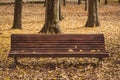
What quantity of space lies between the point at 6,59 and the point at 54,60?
1.34 meters

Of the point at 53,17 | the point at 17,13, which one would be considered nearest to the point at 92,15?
the point at 17,13

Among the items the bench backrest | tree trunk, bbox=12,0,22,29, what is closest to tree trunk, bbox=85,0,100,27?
tree trunk, bbox=12,0,22,29

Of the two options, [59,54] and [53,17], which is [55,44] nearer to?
[59,54]

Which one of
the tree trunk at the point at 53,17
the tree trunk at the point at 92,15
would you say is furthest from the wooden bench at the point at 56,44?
the tree trunk at the point at 92,15

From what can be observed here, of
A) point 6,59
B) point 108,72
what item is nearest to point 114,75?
point 108,72

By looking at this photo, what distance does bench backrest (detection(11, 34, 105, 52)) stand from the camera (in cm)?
939

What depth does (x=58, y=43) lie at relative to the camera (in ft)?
31.1

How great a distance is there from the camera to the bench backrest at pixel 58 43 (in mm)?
9391

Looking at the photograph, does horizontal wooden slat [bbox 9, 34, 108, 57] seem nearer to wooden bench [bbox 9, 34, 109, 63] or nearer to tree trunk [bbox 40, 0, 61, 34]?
wooden bench [bbox 9, 34, 109, 63]

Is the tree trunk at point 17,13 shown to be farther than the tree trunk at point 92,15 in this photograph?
No

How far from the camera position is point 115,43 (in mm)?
13102

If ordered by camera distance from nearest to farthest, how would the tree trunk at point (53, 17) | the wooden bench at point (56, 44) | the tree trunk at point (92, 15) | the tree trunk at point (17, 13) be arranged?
the wooden bench at point (56, 44)
the tree trunk at point (53, 17)
the tree trunk at point (17, 13)
the tree trunk at point (92, 15)

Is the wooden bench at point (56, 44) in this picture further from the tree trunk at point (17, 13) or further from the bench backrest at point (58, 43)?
the tree trunk at point (17, 13)

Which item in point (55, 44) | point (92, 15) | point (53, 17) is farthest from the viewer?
point (92, 15)
